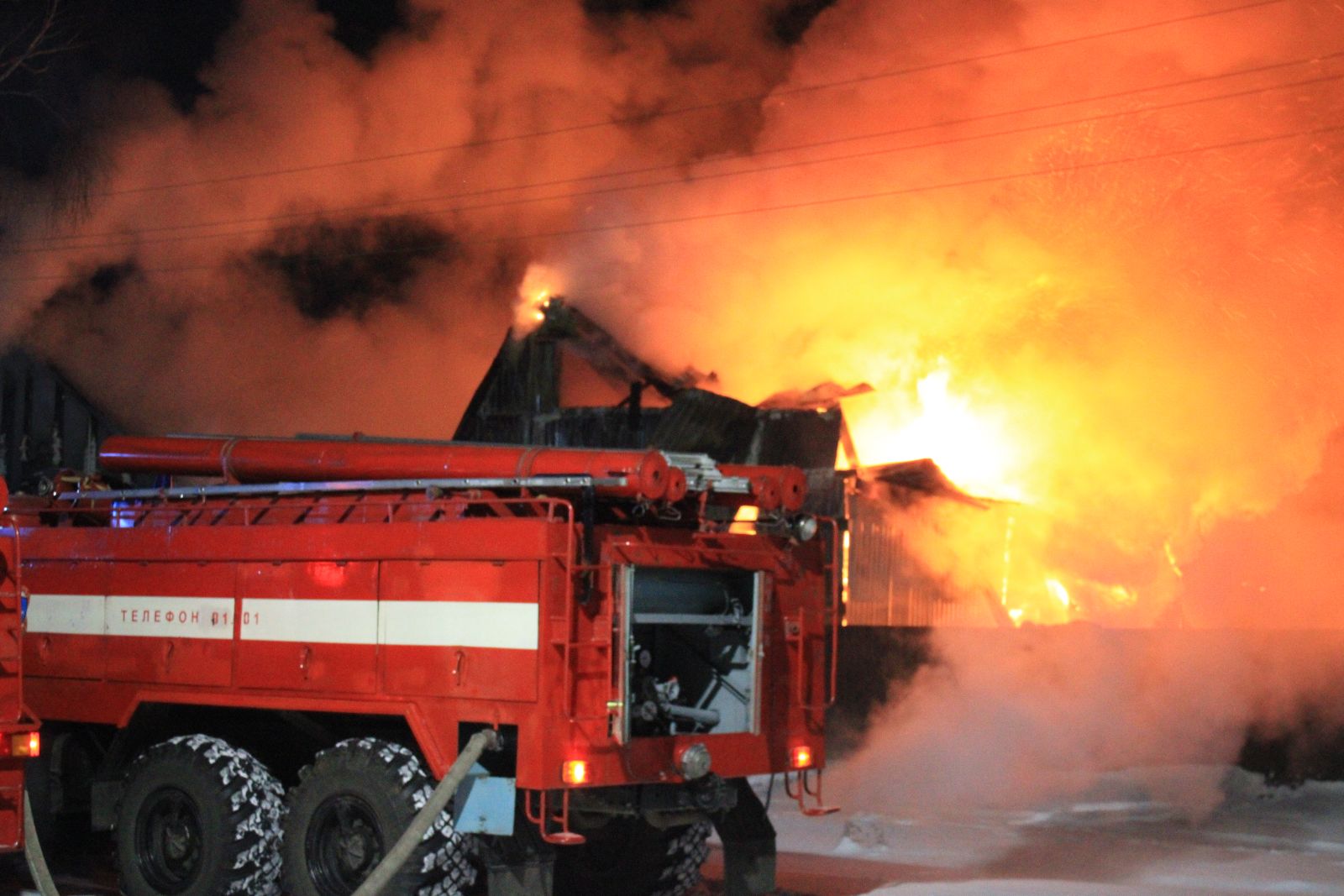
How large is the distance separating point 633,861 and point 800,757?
148 cm

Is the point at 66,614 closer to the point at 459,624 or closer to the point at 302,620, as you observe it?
the point at 302,620

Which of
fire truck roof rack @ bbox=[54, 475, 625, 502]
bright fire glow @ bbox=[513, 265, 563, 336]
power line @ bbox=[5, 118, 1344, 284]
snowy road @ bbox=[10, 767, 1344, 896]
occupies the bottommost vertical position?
snowy road @ bbox=[10, 767, 1344, 896]

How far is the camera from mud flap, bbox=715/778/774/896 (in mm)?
9766

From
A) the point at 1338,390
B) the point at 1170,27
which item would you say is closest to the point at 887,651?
the point at 1338,390

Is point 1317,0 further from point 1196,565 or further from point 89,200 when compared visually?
point 89,200

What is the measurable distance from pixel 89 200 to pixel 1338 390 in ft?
57.1

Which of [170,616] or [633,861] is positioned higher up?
[170,616]

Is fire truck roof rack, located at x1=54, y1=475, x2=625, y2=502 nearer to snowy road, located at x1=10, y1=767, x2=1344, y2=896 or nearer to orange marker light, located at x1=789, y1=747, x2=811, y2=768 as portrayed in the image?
orange marker light, located at x1=789, y1=747, x2=811, y2=768

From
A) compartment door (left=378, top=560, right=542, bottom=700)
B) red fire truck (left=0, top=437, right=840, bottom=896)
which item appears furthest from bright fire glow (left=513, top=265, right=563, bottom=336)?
compartment door (left=378, top=560, right=542, bottom=700)

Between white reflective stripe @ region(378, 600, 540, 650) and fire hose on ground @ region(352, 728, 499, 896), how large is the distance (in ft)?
1.70

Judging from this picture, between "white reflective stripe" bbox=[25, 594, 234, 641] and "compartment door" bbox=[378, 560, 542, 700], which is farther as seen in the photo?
"white reflective stripe" bbox=[25, 594, 234, 641]

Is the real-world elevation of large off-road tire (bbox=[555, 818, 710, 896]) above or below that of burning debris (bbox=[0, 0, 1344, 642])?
below

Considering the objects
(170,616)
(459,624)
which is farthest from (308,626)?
(170,616)

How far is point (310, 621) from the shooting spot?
30.6 feet
